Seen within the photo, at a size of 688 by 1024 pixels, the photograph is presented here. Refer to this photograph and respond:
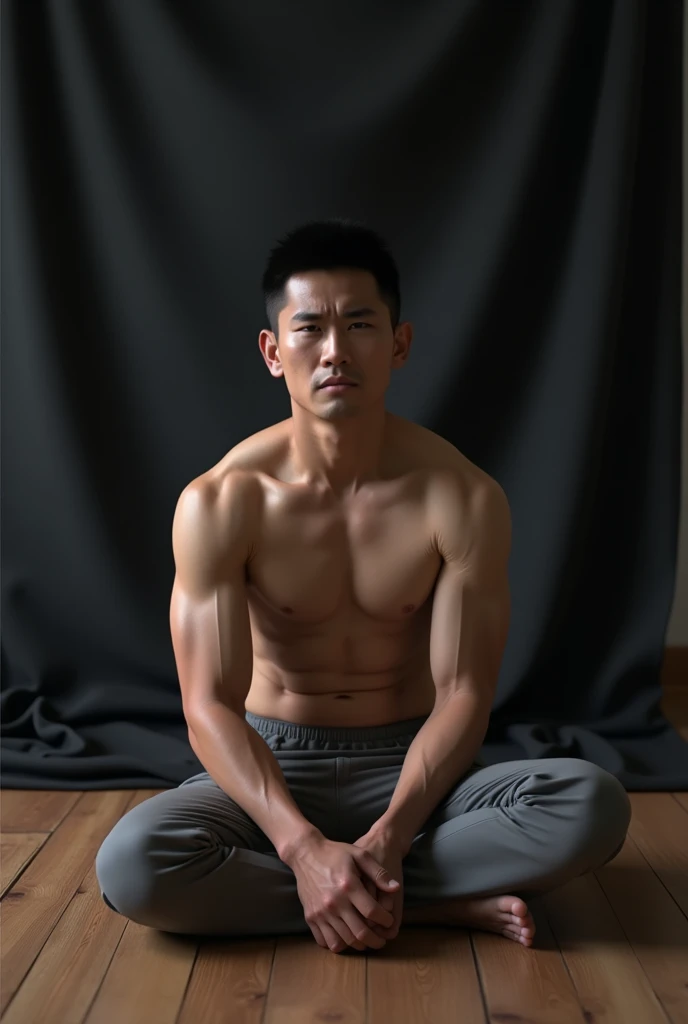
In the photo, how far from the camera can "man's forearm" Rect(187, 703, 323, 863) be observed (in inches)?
69.8

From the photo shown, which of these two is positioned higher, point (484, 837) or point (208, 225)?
point (208, 225)

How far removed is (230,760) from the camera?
1850 mm

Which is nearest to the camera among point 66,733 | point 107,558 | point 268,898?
point 268,898

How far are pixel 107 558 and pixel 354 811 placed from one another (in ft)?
4.36

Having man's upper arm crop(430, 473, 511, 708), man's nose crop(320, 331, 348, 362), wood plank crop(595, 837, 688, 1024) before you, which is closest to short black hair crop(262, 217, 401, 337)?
man's nose crop(320, 331, 348, 362)

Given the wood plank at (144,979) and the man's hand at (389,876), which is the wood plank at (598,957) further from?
the wood plank at (144,979)

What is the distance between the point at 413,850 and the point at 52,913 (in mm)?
581

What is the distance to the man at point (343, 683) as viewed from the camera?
5.78 feet

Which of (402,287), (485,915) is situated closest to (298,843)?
(485,915)

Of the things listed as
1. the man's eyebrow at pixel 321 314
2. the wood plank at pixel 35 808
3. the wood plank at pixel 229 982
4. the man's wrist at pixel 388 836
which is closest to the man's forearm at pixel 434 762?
the man's wrist at pixel 388 836

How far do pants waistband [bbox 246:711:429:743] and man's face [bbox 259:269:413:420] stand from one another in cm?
52

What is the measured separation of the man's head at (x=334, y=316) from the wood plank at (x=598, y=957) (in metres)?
0.86

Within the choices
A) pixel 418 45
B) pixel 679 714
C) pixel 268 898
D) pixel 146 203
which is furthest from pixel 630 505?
pixel 268 898

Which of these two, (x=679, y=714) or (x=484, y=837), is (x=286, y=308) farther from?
(x=679, y=714)
